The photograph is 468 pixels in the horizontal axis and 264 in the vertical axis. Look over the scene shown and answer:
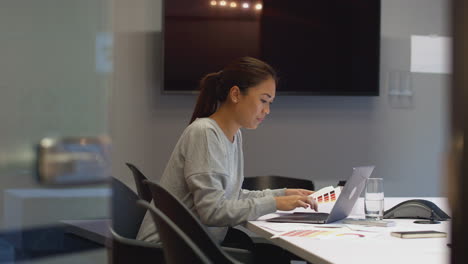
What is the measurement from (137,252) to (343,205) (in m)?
0.70

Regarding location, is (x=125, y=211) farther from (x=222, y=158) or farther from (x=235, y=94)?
(x=235, y=94)

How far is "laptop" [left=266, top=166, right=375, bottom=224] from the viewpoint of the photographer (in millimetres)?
2090

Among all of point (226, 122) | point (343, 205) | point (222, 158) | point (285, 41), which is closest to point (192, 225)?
point (222, 158)

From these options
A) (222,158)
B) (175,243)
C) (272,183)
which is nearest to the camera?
(175,243)

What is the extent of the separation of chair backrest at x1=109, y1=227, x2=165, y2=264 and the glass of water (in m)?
0.76

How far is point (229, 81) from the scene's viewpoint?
2416 mm

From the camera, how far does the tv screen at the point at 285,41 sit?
411 cm

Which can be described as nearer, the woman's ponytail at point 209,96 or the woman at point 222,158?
the woman at point 222,158

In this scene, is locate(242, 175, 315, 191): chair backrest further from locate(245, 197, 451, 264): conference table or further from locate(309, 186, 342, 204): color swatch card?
locate(245, 197, 451, 264): conference table

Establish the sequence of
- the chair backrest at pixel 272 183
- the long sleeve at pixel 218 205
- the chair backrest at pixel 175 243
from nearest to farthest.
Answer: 1. the chair backrest at pixel 175 243
2. the long sleeve at pixel 218 205
3. the chair backrest at pixel 272 183

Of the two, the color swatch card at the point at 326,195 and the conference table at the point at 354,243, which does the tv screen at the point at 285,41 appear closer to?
the color swatch card at the point at 326,195

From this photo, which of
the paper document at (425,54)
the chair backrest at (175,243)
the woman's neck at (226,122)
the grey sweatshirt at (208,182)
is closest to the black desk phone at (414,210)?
the grey sweatshirt at (208,182)

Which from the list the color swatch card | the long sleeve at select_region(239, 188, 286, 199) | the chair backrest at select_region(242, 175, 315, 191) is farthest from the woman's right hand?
the chair backrest at select_region(242, 175, 315, 191)

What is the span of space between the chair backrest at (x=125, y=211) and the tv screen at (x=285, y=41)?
1735 millimetres
